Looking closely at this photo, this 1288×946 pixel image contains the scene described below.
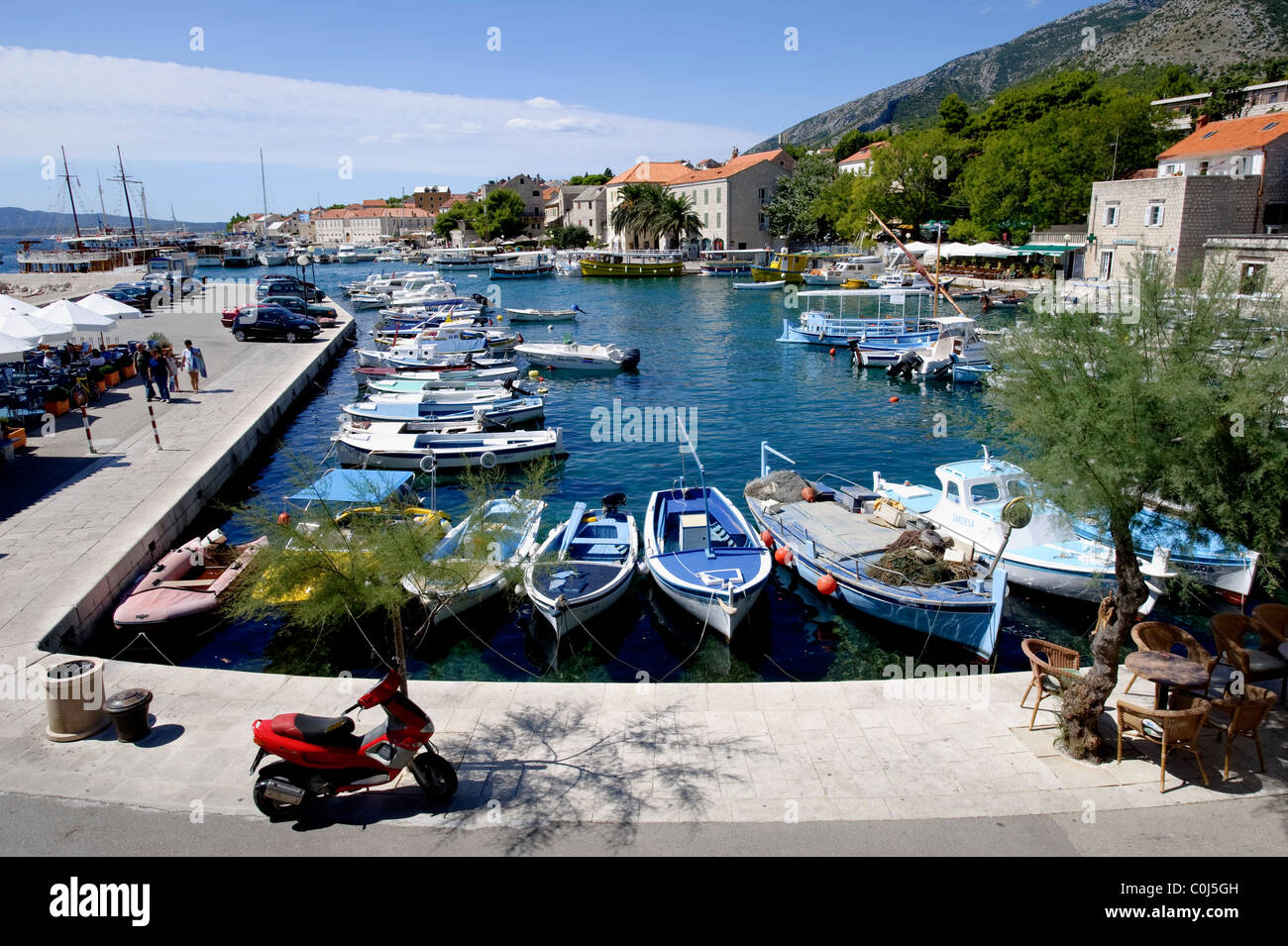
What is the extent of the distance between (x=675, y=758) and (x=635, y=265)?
8629 cm

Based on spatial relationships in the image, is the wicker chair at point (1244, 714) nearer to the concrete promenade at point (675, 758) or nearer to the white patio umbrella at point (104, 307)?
the concrete promenade at point (675, 758)

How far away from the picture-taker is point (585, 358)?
40.0 meters

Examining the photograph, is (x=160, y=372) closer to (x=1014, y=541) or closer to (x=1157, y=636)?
(x=1014, y=541)

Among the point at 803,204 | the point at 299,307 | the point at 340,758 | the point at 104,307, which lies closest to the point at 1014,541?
the point at 340,758

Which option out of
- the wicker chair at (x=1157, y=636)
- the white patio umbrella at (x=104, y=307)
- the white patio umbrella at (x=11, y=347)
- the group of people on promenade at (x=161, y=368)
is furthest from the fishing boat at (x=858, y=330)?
the white patio umbrella at (x=11, y=347)

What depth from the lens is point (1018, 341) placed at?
28.9ft

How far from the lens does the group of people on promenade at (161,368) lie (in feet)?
83.9

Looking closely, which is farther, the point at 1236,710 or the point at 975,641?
the point at 975,641

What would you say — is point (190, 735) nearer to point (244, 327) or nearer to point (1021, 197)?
point (244, 327)

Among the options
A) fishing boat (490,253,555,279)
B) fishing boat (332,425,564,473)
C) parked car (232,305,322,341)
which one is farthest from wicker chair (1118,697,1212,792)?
fishing boat (490,253,555,279)

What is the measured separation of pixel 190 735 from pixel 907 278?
68.7 meters
